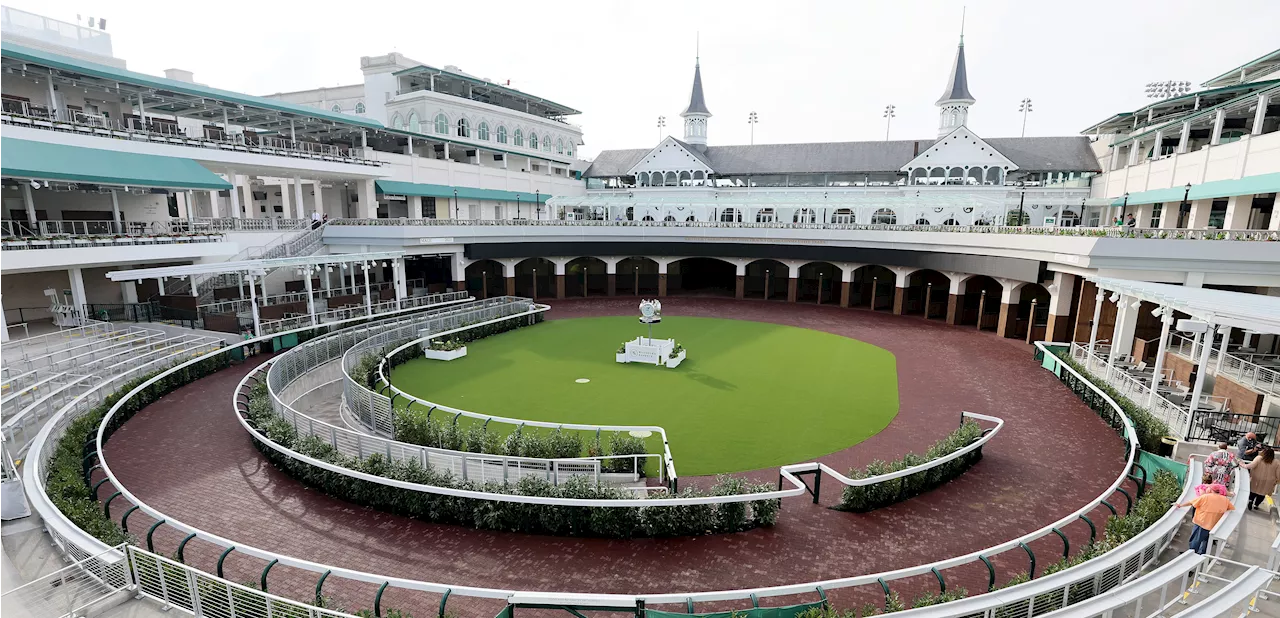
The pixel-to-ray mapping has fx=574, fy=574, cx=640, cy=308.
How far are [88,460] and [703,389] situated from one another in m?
16.3

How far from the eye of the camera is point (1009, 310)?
29.0 metres

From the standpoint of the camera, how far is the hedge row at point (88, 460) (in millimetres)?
9445

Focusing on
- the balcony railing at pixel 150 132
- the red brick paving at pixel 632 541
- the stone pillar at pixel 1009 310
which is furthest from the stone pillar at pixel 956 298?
the balcony railing at pixel 150 132

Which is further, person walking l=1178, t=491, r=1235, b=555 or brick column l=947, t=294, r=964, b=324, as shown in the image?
brick column l=947, t=294, r=964, b=324

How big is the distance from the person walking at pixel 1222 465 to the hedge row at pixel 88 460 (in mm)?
18535

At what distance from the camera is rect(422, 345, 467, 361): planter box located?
24055 mm

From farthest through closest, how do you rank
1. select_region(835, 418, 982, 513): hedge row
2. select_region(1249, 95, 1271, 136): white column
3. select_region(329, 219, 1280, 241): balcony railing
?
select_region(1249, 95, 1271, 136): white column, select_region(329, 219, 1280, 241): balcony railing, select_region(835, 418, 982, 513): hedge row

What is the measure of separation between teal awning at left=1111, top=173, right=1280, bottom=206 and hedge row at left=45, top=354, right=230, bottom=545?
33603 millimetres

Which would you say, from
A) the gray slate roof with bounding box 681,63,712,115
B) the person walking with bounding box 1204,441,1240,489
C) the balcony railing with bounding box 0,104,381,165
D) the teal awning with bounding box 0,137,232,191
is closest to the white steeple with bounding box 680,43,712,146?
the gray slate roof with bounding box 681,63,712,115

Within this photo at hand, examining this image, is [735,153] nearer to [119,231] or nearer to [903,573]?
[119,231]

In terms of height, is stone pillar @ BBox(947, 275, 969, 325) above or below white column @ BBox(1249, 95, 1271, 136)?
below

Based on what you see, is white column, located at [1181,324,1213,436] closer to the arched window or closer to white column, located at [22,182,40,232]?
the arched window

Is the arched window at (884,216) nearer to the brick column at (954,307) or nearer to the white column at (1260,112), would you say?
the brick column at (954,307)

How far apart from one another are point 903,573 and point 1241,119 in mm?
40313
